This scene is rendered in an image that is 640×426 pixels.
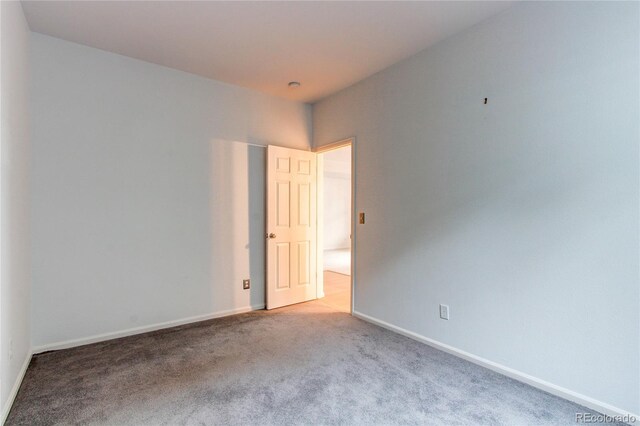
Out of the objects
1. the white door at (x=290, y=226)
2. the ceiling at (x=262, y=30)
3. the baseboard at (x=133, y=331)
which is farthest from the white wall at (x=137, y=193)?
the ceiling at (x=262, y=30)

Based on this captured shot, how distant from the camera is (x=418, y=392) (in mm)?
2088

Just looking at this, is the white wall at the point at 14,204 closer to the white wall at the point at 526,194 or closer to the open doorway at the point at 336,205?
the white wall at the point at 526,194

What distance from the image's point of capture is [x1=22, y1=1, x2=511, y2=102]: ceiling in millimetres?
2299

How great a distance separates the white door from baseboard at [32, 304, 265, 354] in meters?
0.42

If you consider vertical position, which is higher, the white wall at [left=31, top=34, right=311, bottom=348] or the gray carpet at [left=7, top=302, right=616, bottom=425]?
the white wall at [left=31, top=34, right=311, bottom=348]

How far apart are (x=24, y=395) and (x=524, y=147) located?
3.77 meters

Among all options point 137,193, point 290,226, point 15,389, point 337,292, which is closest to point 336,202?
point 337,292

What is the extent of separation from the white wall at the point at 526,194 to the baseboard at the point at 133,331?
5.78 ft

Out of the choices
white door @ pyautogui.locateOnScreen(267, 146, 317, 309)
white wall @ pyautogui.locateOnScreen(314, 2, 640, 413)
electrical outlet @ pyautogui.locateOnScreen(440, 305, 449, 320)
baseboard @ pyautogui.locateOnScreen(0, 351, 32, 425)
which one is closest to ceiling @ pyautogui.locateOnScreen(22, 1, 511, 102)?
white wall @ pyautogui.locateOnScreen(314, 2, 640, 413)

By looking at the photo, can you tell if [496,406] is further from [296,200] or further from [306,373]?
[296,200]

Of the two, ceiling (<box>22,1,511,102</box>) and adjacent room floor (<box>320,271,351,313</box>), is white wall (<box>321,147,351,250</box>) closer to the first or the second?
adjacent room floor (<box>320,271,351,313</box>)

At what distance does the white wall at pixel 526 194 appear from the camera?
1.85 metres

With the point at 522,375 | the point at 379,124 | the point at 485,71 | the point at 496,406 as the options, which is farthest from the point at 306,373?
the point at 485,71

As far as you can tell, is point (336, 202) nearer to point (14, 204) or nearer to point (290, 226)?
point (290, 226)
